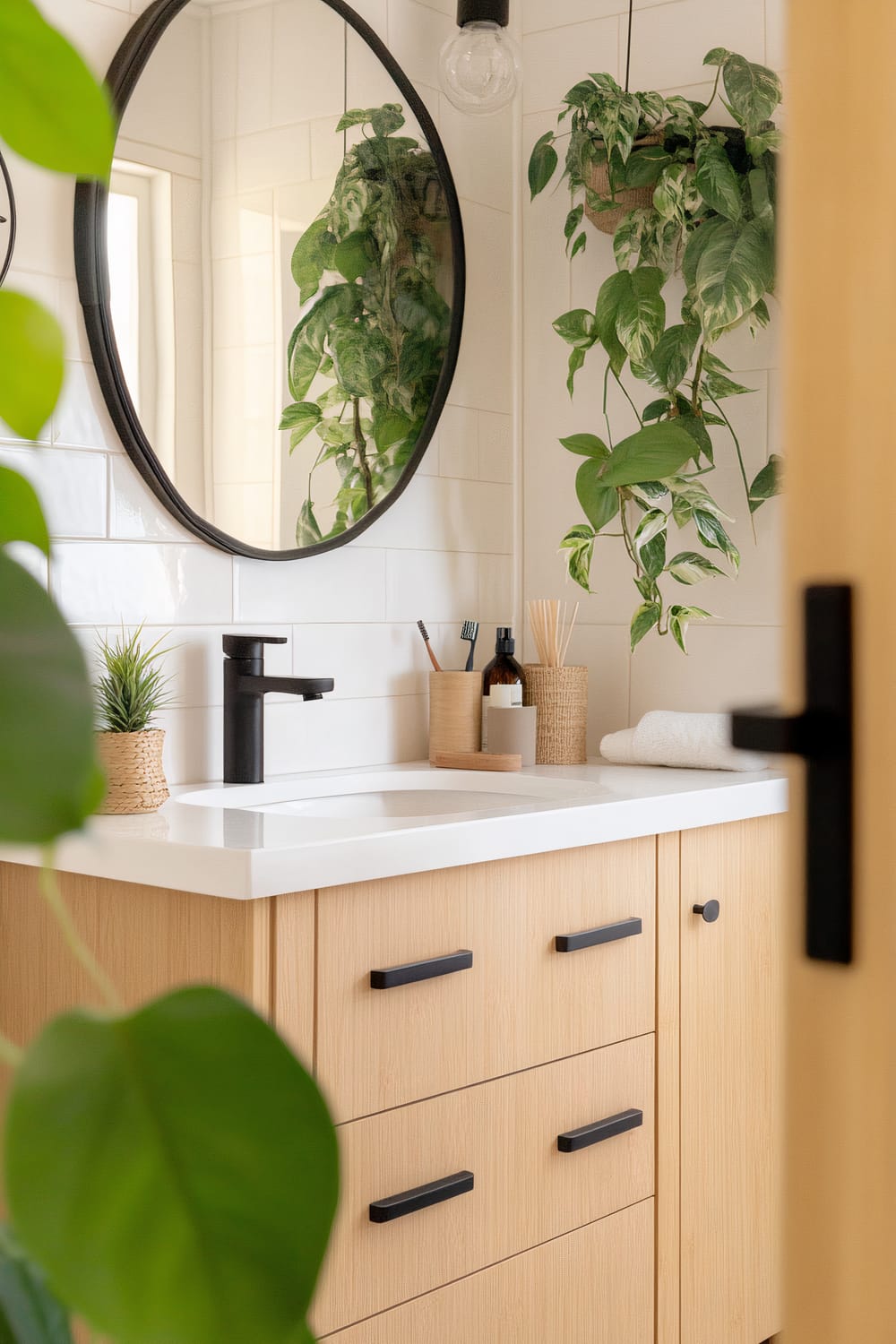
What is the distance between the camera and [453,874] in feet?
4.83

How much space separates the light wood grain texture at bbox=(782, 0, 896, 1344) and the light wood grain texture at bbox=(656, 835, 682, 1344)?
4.20 feet

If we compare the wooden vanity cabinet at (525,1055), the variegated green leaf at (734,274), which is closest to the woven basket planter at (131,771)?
the wooden vanity cabinet at (525,1055)

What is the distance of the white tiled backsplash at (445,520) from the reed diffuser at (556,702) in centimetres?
18

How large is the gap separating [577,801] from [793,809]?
1.16 m

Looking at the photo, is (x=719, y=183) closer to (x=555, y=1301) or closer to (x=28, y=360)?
(x=555, y=1301)

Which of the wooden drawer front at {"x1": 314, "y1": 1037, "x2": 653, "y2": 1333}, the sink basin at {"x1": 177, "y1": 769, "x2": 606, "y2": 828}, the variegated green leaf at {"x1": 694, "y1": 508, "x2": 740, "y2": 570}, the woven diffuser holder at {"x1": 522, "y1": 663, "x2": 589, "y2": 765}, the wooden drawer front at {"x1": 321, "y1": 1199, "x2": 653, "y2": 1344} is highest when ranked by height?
the variegated green leaf at {"x1": 694, "y1": 508, "x2": 740, "y2": 570}

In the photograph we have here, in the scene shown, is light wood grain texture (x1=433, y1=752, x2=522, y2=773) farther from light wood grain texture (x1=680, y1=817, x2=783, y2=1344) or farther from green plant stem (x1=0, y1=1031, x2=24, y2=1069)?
green plant stem (x1=0, y1=1031, x2=24, y2=1069)

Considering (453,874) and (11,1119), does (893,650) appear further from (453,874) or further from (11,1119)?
(453,874)

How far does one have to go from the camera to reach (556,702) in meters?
2.17

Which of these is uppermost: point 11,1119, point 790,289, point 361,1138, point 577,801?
point 790,289

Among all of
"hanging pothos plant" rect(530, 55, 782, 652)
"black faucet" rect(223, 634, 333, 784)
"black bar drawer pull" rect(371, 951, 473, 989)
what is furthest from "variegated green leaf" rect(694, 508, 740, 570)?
"black bar drawer pull" rect(371, 951, 473, 989)

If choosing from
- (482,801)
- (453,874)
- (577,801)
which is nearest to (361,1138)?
(453,874)

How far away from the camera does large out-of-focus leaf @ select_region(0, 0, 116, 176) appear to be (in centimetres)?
21

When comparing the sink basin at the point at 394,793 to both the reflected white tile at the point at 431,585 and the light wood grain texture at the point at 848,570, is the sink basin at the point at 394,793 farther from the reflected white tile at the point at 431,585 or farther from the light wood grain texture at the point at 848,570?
the light wood grain texture at the point at 848,570
